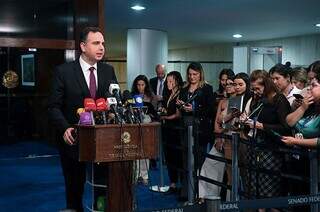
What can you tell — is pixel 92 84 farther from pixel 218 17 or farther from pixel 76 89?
pixel 218 17

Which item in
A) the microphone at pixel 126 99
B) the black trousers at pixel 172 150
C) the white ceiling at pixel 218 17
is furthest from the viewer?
the white ceiling at pixel 218 17

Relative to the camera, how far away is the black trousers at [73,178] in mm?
3111

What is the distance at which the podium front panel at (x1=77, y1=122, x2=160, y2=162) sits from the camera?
2.49 m

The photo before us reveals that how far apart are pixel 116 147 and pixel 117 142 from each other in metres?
0.03

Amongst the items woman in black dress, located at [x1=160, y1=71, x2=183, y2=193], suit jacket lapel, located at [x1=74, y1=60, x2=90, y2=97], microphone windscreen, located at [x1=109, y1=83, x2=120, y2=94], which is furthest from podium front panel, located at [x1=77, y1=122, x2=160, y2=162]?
woman in black dress, located at [x1=160, y1=71, x2=183, y2=193]

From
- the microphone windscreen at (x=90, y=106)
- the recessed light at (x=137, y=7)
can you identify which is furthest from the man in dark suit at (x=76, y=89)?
the recessed light at (x=137, y=7)

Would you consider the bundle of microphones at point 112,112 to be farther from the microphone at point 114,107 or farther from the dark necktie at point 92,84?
the dark necktie at point 92,84

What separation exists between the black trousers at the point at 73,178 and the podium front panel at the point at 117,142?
1.85 feet

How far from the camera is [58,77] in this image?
3.03 metres

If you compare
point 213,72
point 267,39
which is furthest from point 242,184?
point 267,39

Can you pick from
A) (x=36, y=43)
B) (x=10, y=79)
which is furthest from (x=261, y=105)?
(x=10, y=79)

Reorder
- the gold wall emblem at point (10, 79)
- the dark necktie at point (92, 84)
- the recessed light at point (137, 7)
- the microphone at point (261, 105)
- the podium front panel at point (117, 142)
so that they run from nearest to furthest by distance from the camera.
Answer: the podium front panel at point (117, 142), the dark necktie at point (92, 84), the microphone at point (261, 105), the gold wall emblem at point (10, 79), the recessed light at point (137, 7)

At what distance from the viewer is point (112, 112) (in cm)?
263

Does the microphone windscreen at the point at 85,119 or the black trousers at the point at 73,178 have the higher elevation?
the microphone windscreen at the point at 85,119
